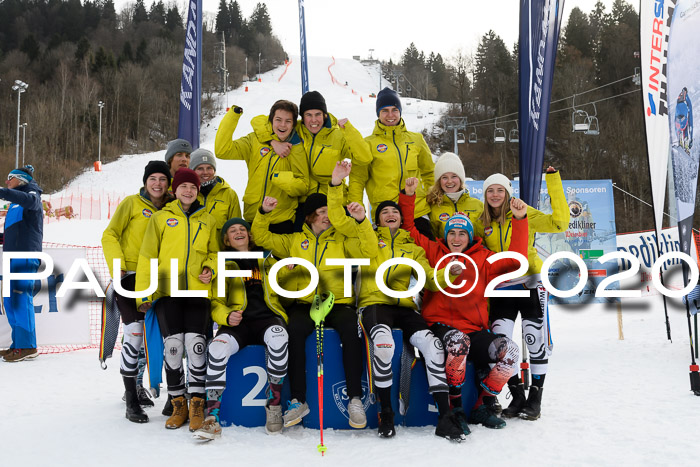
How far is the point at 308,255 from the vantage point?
12.1ft

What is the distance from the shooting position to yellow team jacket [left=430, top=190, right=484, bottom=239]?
4.09m

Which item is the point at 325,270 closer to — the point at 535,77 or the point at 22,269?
the point at 535,77

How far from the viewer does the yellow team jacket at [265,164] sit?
155 inches

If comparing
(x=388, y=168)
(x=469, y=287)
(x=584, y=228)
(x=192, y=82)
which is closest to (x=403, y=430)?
(x=469, y=287)

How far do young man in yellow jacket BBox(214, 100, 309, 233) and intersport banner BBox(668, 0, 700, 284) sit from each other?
3.05 meters

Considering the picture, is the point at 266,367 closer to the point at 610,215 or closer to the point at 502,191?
the point at 502,191

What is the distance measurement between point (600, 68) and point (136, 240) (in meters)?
43.7

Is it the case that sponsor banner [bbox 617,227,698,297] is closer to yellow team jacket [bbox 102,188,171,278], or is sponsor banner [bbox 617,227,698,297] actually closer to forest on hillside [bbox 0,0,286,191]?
yellow team jacket [bbox 102,188,171,278]

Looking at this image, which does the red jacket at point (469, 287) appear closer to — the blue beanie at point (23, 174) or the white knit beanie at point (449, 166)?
the white knit beanie at point (449, 166)

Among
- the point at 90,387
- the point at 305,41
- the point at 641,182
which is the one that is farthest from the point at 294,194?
the point at 641,182

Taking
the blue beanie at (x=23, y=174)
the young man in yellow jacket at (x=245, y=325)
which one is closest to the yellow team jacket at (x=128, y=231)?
the young man in yellow jacket at (x=245, y=325)

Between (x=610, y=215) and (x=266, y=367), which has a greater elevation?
(x=610, y=215)

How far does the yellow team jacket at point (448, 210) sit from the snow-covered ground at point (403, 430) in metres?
1.49

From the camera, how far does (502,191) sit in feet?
12.9
